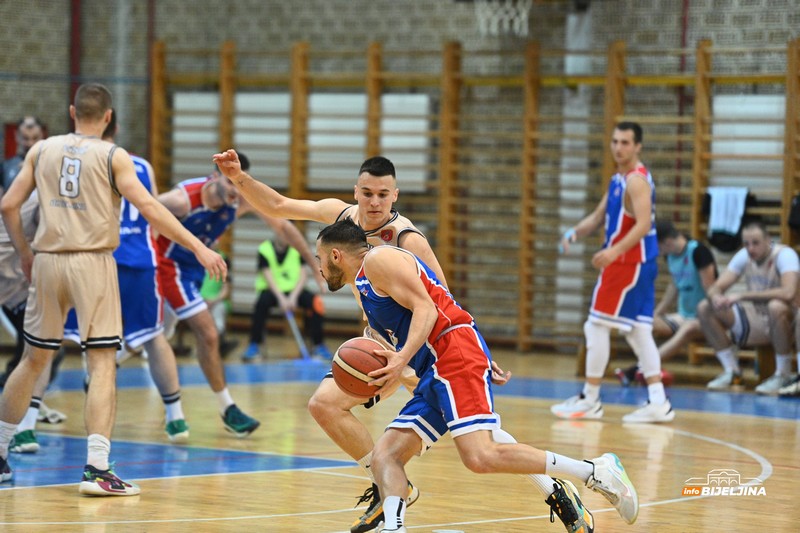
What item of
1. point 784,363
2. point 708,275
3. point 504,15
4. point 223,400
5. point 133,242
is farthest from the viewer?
point 504,15

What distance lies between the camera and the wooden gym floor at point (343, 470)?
16.7 feet

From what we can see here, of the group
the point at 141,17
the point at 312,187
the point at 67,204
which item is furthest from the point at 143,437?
the point at 141,17

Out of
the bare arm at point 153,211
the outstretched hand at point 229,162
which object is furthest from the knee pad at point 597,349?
the outstretched hand at point 229,162

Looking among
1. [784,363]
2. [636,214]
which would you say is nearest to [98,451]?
[636,214]

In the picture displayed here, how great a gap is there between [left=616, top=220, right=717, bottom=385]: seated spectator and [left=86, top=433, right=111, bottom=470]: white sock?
20.1 ft

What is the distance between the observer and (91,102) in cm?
581

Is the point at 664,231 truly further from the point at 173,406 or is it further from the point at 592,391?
the point at 173,406

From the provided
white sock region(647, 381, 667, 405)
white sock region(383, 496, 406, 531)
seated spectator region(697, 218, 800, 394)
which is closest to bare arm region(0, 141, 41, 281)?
white sock region(383, 496, 406, 531)

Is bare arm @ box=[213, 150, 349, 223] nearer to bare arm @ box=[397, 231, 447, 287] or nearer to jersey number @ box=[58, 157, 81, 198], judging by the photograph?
bare arm @ box=[397, 231, 447, 287]

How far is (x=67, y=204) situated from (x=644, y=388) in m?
6.17

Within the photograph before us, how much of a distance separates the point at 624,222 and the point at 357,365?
4080 mm

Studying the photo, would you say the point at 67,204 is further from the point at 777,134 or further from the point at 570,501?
the point at 777,134

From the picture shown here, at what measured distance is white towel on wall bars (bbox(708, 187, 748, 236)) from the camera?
39.6 feet

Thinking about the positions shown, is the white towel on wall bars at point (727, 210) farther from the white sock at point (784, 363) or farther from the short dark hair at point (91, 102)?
the short dark hair at point (91, 102)
